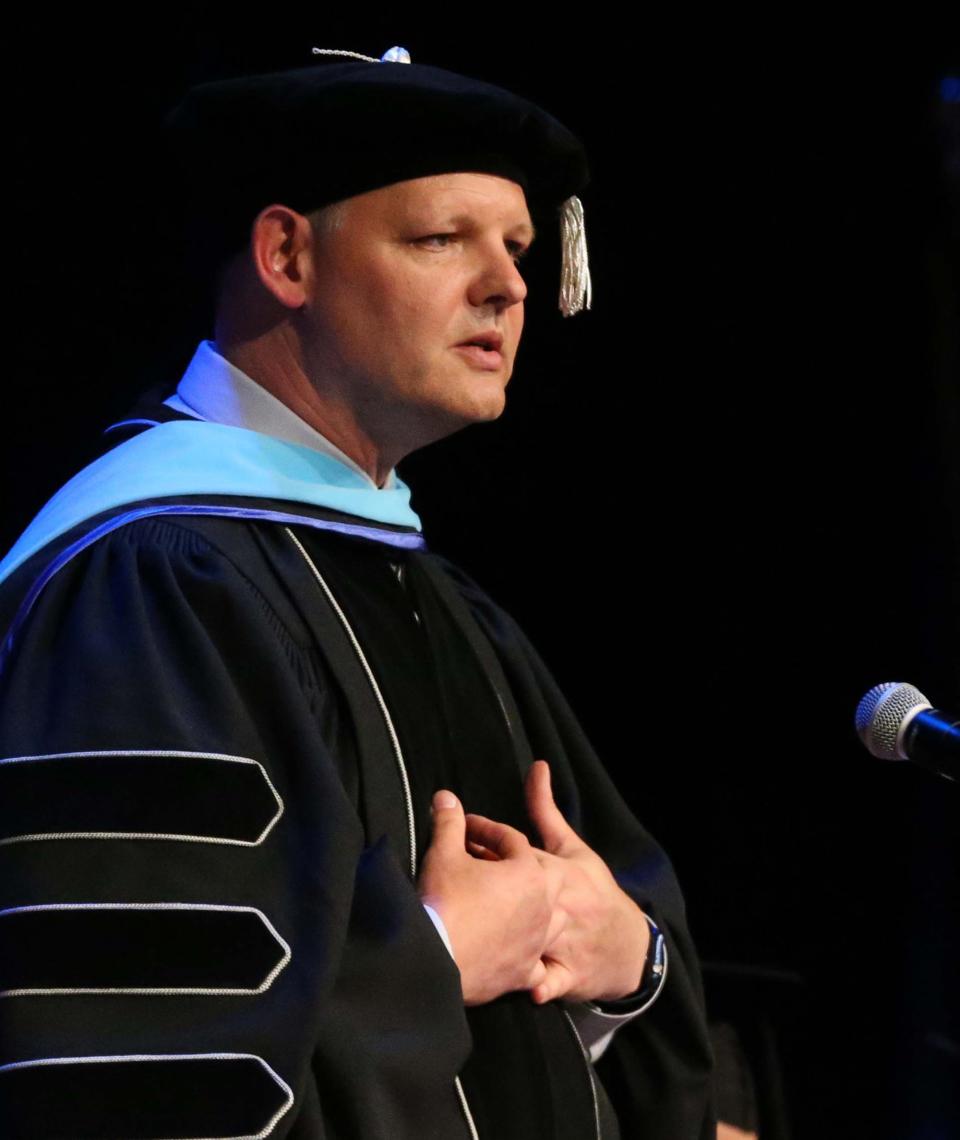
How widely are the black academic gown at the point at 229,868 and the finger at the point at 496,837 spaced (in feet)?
0.23

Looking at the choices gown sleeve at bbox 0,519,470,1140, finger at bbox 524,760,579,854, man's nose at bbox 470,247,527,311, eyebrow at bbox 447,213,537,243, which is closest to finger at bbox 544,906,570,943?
finger at bbox 524,760,579,854

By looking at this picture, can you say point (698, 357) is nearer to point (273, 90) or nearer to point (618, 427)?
point (618, 427)

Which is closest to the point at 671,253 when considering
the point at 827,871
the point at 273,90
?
the point at 827,871

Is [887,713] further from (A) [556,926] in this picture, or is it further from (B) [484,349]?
(B) [484,349]

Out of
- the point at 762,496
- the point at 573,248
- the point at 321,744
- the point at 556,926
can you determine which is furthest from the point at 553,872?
the point at 762,496

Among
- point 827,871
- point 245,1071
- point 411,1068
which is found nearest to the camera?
point 245,1071

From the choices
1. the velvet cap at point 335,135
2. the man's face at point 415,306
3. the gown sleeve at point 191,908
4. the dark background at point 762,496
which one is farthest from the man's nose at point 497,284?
the dark background at point 762,496

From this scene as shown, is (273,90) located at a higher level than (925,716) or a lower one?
higher

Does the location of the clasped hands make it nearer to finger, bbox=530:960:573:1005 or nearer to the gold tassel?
→ finger, bbox=530:960:573:1005

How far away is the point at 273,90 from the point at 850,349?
2.24 metres

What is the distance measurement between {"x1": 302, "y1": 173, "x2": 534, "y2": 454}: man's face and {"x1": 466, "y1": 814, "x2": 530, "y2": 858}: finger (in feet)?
1.70

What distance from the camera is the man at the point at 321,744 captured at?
1614 mm

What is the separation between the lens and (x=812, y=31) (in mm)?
3848

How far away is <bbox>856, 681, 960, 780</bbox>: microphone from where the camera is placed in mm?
1668
